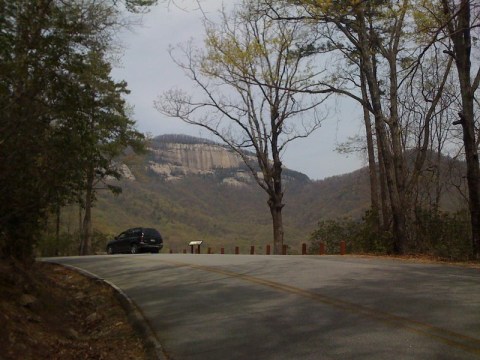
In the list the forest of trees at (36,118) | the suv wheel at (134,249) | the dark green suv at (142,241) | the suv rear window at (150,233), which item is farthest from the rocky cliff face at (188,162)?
the forest of trees at (36,118)

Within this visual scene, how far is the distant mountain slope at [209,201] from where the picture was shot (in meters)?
86.2

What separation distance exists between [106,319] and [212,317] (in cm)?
275

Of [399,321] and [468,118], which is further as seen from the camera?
[468,118]

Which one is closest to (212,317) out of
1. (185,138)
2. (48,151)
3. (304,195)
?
(48,151)

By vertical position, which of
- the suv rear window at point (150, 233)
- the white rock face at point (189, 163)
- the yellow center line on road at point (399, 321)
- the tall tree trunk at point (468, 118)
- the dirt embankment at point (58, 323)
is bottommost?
the dirt embankment at point (58, 323)

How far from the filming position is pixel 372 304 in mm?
8094

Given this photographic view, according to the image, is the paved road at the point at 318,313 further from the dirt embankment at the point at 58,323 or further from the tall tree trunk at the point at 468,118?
the tall tree trunk at the point at 468,118

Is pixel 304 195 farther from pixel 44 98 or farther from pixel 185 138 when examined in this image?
pixel 44 98

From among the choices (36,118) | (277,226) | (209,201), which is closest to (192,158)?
(209,201)

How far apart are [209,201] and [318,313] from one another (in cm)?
13885

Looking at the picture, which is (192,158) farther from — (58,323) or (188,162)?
(58,323)

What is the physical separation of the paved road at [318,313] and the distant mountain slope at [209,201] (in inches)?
1312

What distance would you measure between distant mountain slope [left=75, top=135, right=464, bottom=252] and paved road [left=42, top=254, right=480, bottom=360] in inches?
1312

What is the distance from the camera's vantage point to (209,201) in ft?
479
